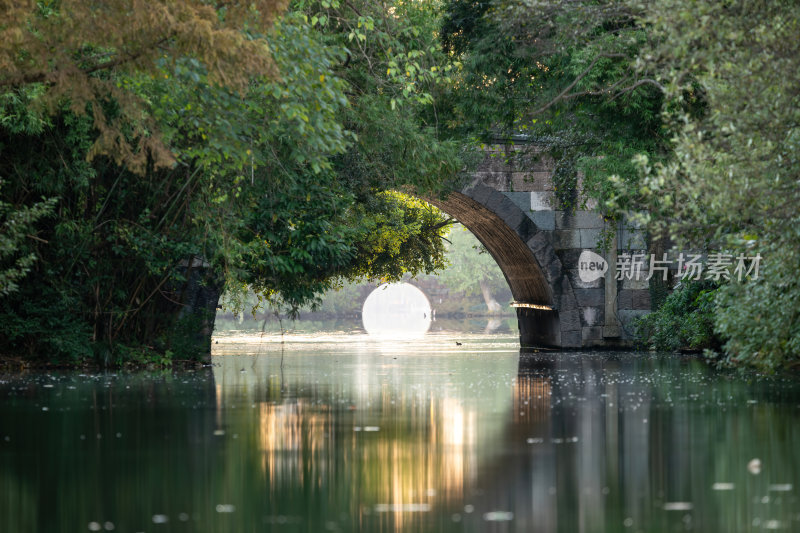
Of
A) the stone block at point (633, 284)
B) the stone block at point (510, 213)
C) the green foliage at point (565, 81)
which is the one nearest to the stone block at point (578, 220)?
the stone block at point (510, 213)

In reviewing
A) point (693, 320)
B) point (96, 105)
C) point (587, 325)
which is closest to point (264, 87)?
point (96, 105)

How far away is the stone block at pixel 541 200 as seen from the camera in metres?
26.7

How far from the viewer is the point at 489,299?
283 feet

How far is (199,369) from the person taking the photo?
64.5 feet

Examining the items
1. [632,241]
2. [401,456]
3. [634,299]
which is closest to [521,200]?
[632,241]

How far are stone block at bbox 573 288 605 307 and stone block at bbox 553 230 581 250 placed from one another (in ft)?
3.11

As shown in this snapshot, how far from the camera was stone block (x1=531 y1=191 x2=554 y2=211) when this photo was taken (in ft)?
87.7

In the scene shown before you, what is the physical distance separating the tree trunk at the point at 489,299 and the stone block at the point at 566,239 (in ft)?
191

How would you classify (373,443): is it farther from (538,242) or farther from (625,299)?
(625,299)

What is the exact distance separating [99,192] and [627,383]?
825cm

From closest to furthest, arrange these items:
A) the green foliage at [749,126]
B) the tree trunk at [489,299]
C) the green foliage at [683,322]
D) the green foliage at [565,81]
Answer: the green foliage at [749,126] < the green foliage at [565,81] < the green foliage at [683,322] < the tree trunk at [489,299]

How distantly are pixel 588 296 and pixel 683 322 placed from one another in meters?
2.89

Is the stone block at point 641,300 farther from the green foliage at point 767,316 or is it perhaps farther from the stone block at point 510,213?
the green foliage at point 767,316

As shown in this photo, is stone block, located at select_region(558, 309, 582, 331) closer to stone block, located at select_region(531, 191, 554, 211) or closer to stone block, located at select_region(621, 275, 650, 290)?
stone block, located at select_region(621, 275, 650, 290)
